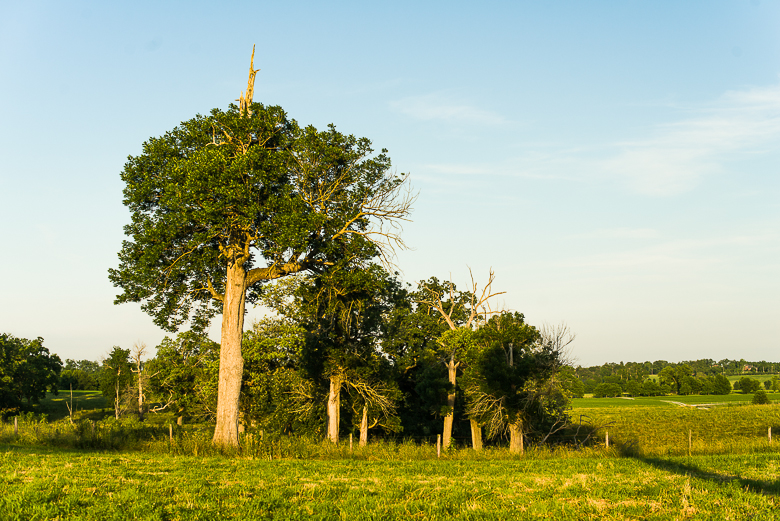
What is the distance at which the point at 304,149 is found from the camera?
1884 cm

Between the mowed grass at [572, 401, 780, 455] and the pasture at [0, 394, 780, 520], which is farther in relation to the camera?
the mowed grass at [572, 401, 780, 455]

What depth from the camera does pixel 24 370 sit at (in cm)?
5772

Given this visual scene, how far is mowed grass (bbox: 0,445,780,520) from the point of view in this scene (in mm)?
7152

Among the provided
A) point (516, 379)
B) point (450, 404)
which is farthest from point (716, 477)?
point (450, 404)

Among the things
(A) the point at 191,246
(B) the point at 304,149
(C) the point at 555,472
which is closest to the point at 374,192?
(B) the point at 304,149

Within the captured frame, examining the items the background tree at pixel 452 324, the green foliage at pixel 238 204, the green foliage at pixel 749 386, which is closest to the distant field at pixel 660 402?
the green foliage at pixel 749 386

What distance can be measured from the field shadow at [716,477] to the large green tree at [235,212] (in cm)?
1099

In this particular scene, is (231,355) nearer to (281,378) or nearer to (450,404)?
(281,378)

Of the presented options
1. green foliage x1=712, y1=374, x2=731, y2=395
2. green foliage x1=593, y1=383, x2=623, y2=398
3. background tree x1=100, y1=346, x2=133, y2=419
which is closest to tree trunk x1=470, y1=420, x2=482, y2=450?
background tree x1=100, y1=346, x2=133, y2=419

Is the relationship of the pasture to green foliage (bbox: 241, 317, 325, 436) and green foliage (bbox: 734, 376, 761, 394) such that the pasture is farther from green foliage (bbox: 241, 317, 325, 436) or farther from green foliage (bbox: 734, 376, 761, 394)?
green foliage (bbox: 734, 376, 761, 394)

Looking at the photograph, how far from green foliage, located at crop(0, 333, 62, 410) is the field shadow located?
60955mm

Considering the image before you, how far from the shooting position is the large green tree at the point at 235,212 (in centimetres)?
1673

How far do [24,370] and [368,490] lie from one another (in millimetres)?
63557

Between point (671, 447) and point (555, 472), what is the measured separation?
859cm
